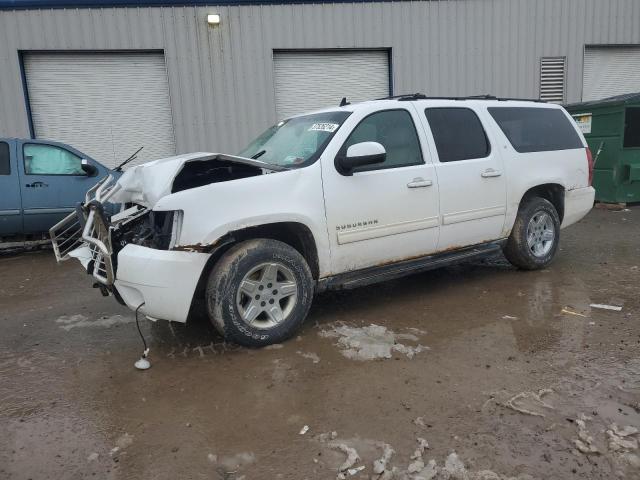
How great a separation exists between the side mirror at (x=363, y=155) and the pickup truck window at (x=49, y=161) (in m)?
5.67

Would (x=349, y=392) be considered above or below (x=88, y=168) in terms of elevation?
below

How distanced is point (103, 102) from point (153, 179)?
9138 millimetres

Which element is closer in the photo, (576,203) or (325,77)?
(576,203)

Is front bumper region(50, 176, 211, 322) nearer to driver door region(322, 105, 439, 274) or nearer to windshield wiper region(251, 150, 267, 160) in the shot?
driver door region(322, 105, 439, 274)

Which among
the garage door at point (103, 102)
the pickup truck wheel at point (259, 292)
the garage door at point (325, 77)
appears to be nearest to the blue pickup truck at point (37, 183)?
the garage door at point (103, 102)

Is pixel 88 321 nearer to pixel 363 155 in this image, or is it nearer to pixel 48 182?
pixel 363 155

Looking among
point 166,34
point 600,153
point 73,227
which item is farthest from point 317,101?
point 73,227

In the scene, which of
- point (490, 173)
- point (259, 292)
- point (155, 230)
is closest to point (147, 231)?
point (155, 230)

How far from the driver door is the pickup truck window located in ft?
18.2

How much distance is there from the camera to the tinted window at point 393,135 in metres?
4.28

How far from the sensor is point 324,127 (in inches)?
168

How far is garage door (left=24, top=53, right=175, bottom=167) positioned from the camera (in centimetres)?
1112

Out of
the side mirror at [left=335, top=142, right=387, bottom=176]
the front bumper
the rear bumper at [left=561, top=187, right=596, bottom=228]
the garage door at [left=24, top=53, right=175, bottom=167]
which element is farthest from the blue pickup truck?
the rear bumper at [left=561, top=187, right=596, bottom=228]

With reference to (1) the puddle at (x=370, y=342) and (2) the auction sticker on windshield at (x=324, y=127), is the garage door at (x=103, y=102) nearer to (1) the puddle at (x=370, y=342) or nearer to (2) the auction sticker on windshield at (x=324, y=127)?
(2) the auction sticker on windshield at (x=324, y=127)
